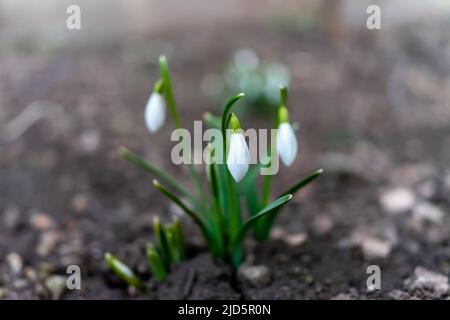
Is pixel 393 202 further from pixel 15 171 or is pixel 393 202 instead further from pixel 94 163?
pixel 15 171

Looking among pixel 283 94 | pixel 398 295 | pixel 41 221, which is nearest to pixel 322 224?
pixel 398 295

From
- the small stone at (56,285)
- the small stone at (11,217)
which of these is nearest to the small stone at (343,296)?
the small stone at (56,285)

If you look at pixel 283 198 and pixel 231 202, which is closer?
pixel 283 198

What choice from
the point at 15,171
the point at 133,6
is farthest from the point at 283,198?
the point at 133,6

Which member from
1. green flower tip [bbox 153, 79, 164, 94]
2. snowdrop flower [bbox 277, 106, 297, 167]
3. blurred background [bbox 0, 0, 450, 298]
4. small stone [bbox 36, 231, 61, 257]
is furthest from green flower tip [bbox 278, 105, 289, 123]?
small stone [bbox 36, 231, 61, 257]

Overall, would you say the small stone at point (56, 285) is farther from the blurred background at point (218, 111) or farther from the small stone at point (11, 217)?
the small stone at point (11, 217)
